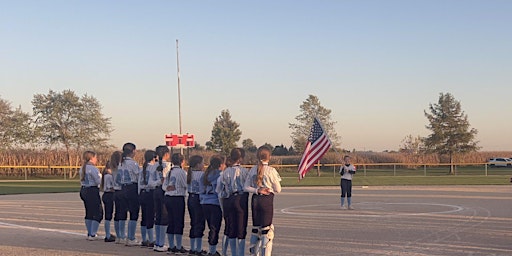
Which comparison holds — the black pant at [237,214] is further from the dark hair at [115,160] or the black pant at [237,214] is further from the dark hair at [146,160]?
the dark hair at [115,160]

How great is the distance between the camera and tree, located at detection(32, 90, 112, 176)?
6266cm

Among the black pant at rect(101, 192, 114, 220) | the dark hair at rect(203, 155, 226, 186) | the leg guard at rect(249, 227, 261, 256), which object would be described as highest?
the dark hair at rect(203, 155, 226, 186)

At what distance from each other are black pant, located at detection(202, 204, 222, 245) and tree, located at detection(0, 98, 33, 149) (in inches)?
2252

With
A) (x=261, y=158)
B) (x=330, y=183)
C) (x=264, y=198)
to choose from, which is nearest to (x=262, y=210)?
(x=264, y=198)

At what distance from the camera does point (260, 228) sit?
9.55 meters

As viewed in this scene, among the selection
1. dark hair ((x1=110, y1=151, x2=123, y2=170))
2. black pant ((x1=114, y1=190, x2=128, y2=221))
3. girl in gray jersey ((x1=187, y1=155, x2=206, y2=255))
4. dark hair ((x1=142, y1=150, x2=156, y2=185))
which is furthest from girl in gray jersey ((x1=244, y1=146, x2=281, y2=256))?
dark hair ((x1=110, y1=151, x2=123, y2=170))

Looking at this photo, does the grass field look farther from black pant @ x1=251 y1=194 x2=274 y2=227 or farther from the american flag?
black pant @ x1=251 y1=194 x2=274 y2=227

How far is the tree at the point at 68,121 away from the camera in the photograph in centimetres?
6266

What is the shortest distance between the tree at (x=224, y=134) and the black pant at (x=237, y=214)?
211 feet

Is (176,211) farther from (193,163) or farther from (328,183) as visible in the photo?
(328,183)

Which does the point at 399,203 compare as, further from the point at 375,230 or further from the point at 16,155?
the point at 16,155

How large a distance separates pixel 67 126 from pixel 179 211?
179 feet

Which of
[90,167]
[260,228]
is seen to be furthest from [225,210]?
[90,167]

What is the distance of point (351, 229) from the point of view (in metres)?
15.0
